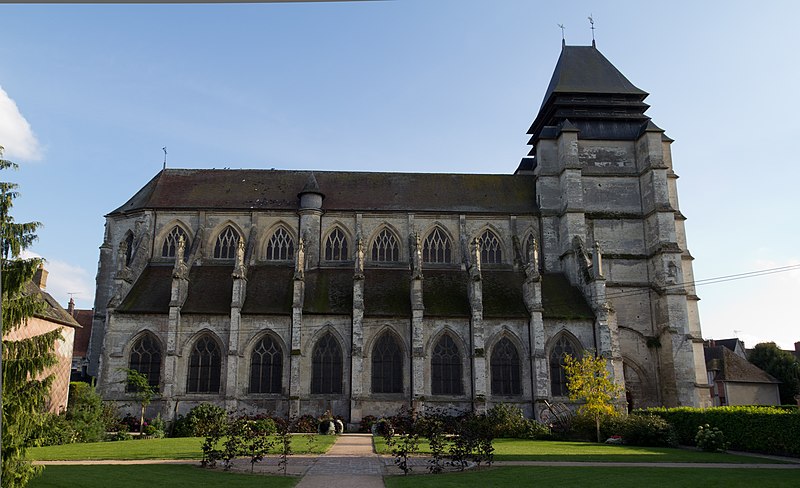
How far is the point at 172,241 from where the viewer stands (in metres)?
41.0

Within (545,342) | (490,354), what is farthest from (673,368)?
(490,354)

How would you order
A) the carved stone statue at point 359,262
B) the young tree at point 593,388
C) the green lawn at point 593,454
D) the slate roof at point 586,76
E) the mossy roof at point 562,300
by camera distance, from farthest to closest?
1. the slate roof at point 586,76
2. the mossy roof at point 562,300
3. the carved stone statue at point 359,262
4. the young tree at point 593,388
5. the green lawn at point 593,454

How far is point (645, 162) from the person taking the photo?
135 ft

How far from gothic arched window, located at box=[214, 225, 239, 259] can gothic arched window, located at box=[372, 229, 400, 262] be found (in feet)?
28.9

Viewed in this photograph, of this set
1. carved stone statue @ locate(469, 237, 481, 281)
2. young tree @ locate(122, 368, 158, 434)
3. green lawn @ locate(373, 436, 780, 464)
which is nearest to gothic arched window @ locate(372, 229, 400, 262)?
carved stone statue @ locate(469, 237, 481, 281)

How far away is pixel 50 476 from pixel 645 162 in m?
36.7

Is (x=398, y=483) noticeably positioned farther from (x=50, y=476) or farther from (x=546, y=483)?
(x=50, y=476)

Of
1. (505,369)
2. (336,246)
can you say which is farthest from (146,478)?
(336,246)

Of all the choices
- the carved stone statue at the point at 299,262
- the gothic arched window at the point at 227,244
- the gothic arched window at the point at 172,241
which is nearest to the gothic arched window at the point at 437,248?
the carved stone statue at the point at 299,262

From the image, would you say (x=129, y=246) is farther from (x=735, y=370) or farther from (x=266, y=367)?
(x=735, y=370)

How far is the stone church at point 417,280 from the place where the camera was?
3512 cm

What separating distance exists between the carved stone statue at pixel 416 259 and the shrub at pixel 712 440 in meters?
15.9

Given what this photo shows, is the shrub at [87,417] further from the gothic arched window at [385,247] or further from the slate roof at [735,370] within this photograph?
the slate roof at [735,370]

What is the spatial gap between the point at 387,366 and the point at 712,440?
53.9ft
